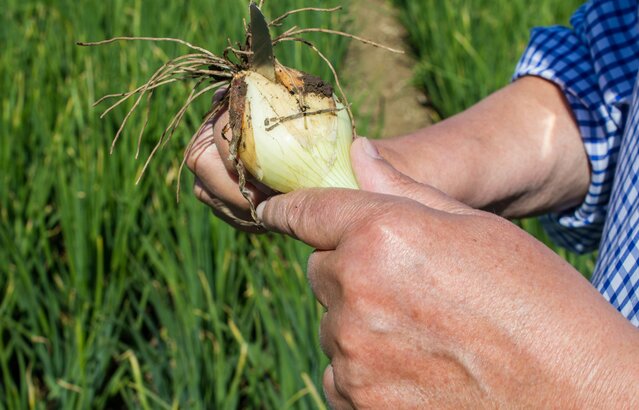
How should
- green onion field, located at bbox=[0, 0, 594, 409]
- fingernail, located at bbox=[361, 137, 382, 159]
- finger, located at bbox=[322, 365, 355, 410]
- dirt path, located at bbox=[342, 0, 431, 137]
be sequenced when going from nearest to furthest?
finger, located at bbox=[322, 365, 355, 410] → fingernail, located at bbox=[361, 137, 382, 159] → green onion field, located at bbox=[0, 0, 594, 409] → dirt path, located at bbox=[342, 0, 431, 137]

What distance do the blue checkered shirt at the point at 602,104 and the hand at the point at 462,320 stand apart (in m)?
0.25

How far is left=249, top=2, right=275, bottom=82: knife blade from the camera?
0.91 meters

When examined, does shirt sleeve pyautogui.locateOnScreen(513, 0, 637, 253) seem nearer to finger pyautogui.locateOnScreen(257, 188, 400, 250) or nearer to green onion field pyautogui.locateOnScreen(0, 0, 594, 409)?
green onion field pyautogui.locateOnScreen(0, 0, 594, 409)

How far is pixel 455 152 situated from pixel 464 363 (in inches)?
19.3

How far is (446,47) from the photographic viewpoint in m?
2.95

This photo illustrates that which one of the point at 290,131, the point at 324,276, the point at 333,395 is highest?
the point at 290,131

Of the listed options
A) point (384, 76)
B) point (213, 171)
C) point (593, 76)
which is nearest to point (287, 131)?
point (213, 171)

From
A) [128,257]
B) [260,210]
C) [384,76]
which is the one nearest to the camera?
[260,210]

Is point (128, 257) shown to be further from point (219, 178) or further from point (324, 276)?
point (324, 276)

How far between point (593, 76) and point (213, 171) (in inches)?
22.5

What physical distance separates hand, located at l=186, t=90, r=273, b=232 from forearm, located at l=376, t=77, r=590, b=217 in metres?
0.22

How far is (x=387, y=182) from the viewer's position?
932 millimetres

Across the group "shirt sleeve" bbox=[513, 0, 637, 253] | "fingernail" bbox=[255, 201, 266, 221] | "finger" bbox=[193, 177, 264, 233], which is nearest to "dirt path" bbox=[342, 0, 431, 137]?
"shirt sleeve" bbox=[513, 0, 637, 253]

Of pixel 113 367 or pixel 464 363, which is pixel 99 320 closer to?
pixel 113 367
